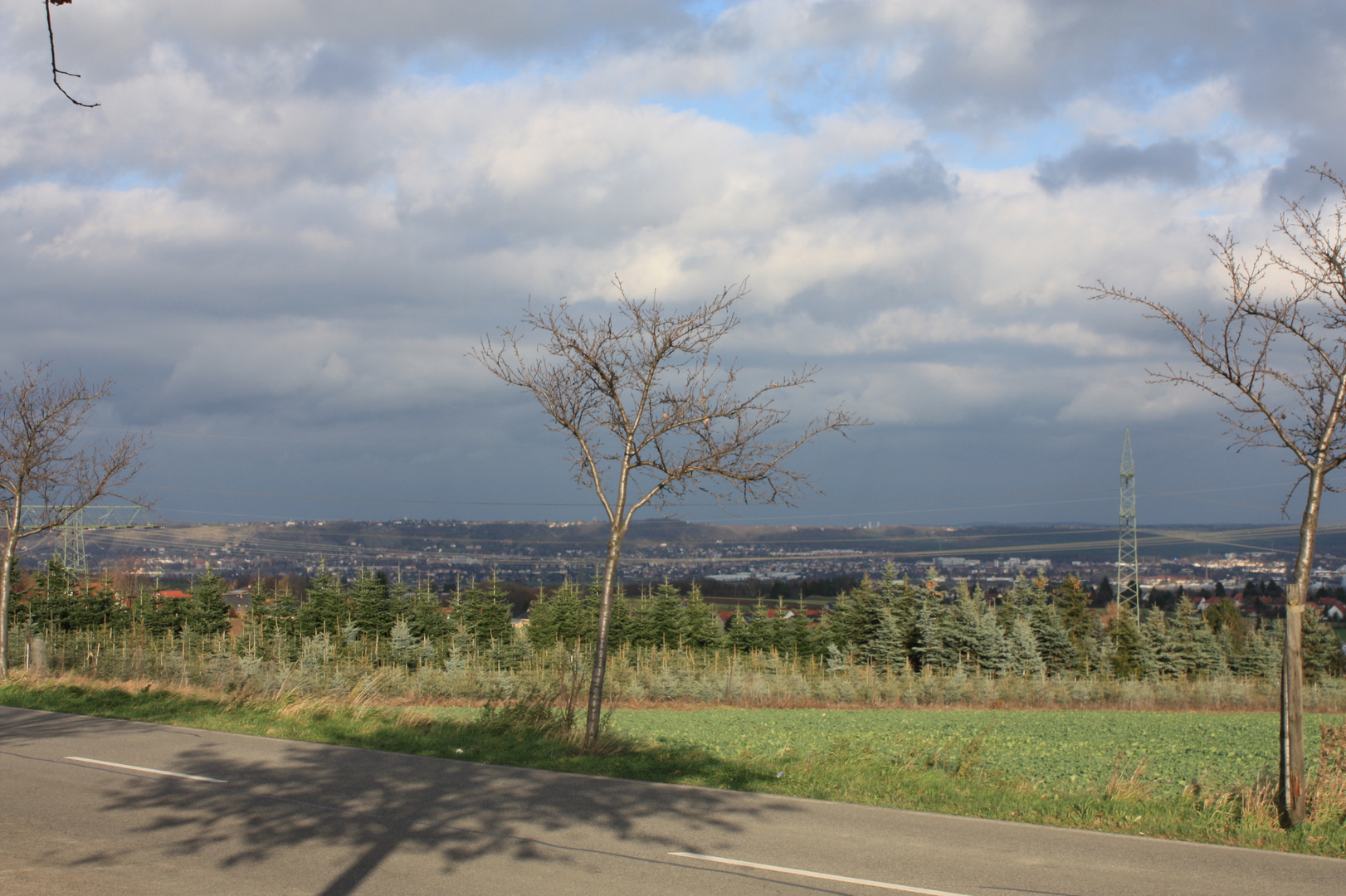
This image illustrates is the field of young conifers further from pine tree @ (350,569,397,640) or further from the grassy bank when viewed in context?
the grassy bank

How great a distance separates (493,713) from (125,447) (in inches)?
551

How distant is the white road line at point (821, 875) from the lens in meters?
6.55

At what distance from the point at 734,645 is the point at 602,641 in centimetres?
5399

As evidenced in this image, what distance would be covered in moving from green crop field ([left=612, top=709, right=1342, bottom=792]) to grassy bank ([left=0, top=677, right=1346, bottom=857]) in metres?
0.09

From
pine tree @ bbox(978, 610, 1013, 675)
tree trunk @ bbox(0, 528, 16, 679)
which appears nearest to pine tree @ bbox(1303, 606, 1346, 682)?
pine tree @ bbox(978, 610, 1013, 675)

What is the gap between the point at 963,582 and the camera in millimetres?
57438

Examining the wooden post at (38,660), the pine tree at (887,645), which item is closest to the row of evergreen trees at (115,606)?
the wooden post at (38,660)

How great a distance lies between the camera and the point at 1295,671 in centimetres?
881

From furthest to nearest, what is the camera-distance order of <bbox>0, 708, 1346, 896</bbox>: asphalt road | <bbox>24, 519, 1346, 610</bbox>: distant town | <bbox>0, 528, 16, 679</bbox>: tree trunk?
<bbox>24, 519, 1346, 610</bbox>: distant town < <bbox>0, 528, 16, 679</bbox>: tree trunk < <bbox>0, 708, 1346, 896</bbox>: asphalt road

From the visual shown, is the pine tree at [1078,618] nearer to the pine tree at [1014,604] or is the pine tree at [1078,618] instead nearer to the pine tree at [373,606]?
the pine tree at [1014,604]

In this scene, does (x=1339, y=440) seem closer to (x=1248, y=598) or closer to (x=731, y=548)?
(x=731, y=548)

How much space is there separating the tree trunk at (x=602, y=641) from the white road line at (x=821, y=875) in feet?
15.3

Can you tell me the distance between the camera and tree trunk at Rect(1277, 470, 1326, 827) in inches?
340

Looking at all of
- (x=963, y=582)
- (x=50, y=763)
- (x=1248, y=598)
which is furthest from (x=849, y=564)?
(x=50, y=763)
